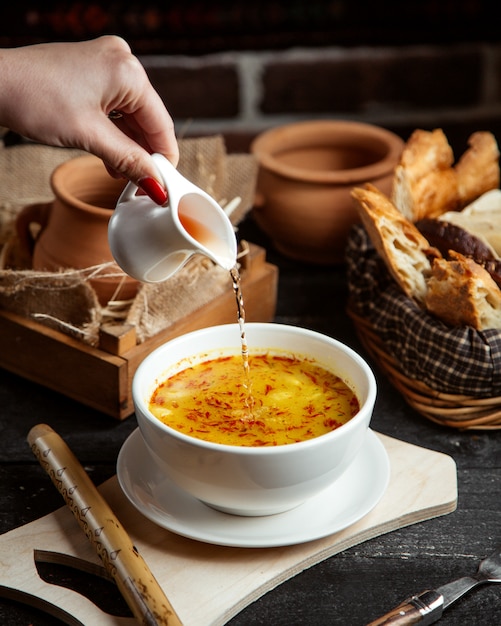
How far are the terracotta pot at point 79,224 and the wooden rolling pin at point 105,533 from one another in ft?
1.15

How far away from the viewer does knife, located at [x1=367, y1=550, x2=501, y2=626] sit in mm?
1028

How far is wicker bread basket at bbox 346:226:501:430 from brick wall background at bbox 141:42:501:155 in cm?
112

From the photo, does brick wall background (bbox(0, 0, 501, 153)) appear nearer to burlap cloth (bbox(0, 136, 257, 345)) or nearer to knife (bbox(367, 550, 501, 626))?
burlap cloth (bbox(0, 136, 257, 345))

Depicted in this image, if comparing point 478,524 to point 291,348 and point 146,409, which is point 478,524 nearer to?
point 291,348

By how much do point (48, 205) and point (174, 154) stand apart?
1.44ft

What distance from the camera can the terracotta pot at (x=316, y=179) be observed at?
193 cm

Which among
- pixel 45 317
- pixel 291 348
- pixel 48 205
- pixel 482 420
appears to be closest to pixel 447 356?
pixel 482 420

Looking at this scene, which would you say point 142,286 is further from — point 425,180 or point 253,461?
point 425,180

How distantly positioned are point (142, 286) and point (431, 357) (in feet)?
1.68

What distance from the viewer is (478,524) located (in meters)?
1.26

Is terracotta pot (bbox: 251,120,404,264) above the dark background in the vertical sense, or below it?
below

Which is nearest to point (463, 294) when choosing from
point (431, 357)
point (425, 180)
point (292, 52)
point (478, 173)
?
point (431, 357)

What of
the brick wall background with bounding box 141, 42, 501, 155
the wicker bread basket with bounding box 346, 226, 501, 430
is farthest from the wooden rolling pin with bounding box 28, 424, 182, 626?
the brick wall background with bounding box 141, 42, 501, 155

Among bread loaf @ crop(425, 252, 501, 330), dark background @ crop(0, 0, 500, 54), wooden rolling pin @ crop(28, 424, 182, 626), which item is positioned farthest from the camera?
dark background @ crop(0, 0, 500, 54)
